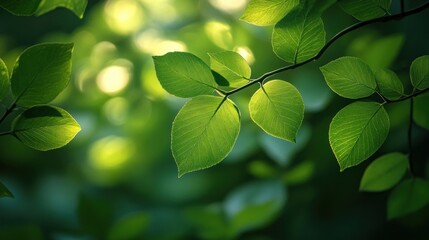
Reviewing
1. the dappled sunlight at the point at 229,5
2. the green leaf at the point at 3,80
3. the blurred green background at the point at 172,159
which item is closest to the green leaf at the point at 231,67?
the green leaf at the point at 3,80

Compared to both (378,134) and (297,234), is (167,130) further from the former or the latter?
(378,134)

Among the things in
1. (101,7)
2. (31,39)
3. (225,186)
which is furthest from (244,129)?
(31,39)

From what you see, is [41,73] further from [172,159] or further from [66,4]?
[172,159]

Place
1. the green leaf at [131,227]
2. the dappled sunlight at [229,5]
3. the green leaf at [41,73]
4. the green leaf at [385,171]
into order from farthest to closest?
the dappled sunlight at [229,5], the green leaf at [131,227], the green leaf at [385,171], the green leaf at [41,73]

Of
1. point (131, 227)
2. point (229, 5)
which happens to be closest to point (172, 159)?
point (131, 227)

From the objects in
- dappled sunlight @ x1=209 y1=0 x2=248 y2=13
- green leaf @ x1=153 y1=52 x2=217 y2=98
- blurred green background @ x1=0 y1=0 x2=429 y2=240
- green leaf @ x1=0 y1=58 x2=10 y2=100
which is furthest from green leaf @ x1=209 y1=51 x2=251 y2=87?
dappled sunlight @ x1=209 y1=0 x2=248 y2=13

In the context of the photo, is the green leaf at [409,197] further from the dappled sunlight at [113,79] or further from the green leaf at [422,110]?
the dappled sunlight at [113,79]
